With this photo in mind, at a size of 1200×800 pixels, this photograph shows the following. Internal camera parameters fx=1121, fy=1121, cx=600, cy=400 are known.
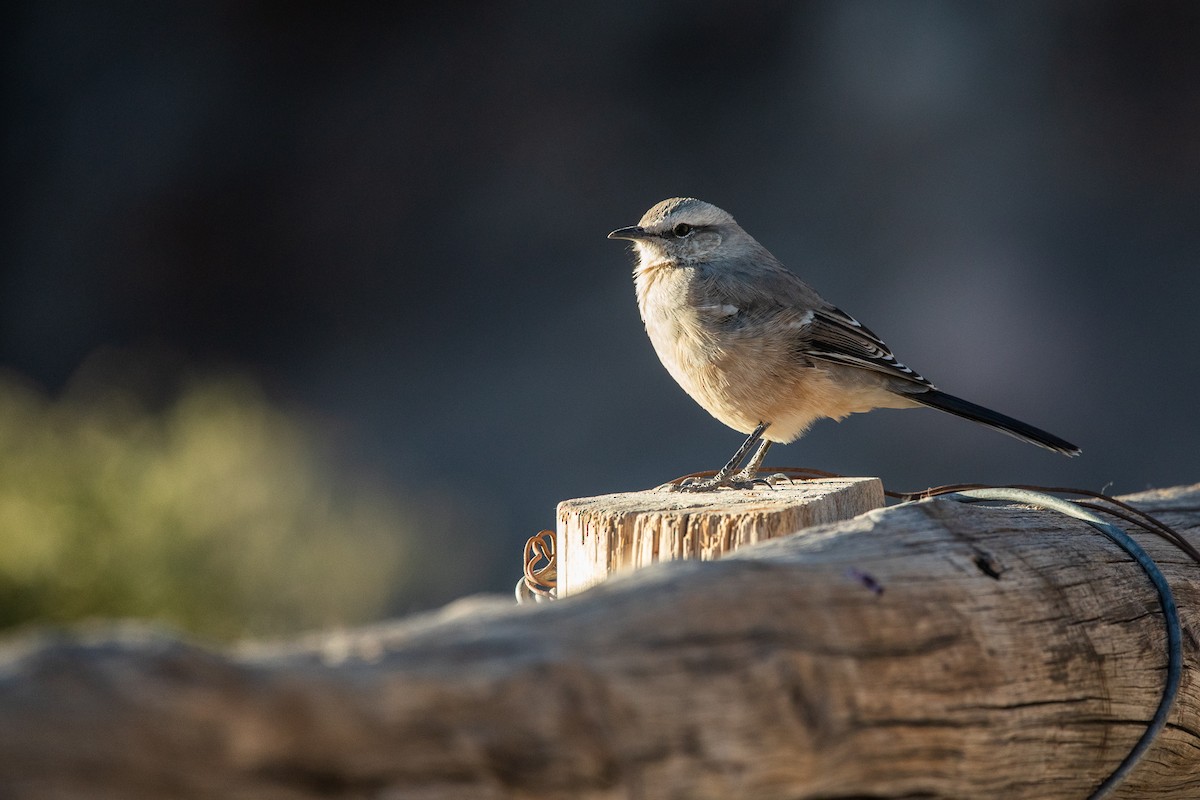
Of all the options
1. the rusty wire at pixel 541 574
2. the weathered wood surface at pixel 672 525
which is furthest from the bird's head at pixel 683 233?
the weathered wood surface at pixel 672 525

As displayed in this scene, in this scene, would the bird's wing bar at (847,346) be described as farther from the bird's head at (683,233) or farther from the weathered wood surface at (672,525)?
the weathered wood surface at (672,525)

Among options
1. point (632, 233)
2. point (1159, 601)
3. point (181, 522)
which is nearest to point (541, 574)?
point (1159, 601)

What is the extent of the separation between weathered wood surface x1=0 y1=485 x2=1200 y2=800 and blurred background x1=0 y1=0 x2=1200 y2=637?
5.18m

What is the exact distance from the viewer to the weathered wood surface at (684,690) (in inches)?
33.5

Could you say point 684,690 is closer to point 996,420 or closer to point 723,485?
point 723,485

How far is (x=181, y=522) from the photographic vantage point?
5.06 meters

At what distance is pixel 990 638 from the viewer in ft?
4.75

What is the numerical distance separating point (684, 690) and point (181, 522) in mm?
4439

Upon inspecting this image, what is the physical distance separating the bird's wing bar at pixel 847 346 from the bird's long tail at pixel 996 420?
2.2 inches

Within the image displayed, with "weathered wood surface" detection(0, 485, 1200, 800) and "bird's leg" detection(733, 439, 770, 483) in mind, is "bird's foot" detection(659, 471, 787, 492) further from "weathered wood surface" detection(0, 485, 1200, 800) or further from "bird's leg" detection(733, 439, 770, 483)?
"weathered wood surface" detection(0, 485, 1200, 800)

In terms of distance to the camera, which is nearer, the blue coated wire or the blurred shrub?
the blue coated wire

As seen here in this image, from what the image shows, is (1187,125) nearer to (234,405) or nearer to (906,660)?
(234,405)

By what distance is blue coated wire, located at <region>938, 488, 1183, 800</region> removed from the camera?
1.64 meters

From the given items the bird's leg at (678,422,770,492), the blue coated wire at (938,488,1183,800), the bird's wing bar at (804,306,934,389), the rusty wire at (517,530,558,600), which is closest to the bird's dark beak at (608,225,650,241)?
the bird's wing bar at (804,306,934,389)
